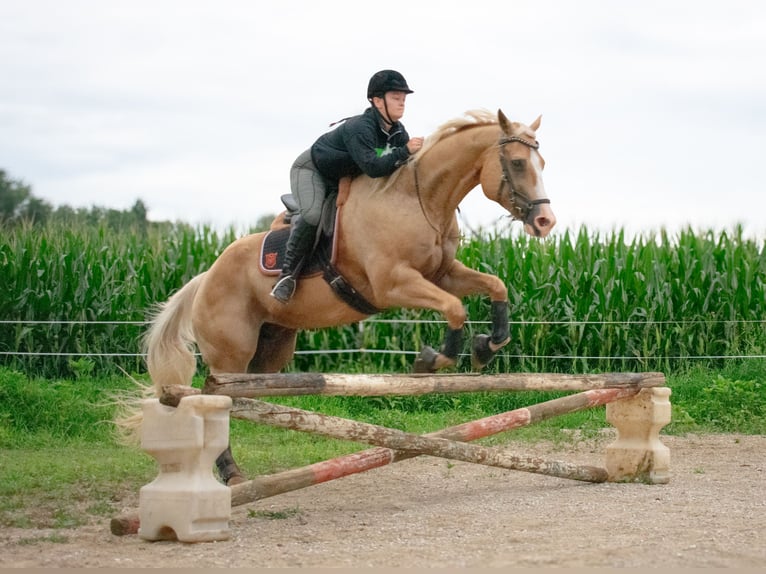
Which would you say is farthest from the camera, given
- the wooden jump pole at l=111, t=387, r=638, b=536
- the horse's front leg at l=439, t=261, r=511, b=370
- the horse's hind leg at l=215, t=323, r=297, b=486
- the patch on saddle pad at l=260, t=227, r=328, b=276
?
the horse's hind leg at l=215, t=323, r=297, b=486

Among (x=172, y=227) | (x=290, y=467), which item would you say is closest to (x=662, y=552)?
(x=290, y=467)

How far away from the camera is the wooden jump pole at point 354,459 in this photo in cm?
511

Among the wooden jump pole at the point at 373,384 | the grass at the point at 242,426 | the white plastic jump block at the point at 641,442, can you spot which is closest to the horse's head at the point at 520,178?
the wooden jump pole at the point at 373,384

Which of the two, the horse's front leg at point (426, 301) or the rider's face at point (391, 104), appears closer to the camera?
the horse's front leg at point (426, 301)

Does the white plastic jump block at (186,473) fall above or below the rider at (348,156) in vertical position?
below

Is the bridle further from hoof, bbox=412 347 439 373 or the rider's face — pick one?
hoof, bbox=412 347 439 373

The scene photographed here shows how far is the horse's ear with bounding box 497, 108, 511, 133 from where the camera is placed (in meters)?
5.91

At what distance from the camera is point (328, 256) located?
641 centimetres

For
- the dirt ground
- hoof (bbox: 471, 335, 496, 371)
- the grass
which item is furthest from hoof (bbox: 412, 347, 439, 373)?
the grass

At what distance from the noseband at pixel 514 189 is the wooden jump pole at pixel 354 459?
1364mm

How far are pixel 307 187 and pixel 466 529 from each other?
241cm

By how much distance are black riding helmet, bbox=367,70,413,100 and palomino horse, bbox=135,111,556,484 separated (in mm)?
384

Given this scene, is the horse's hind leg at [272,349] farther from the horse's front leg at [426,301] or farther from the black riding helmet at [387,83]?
the black riding helmet at [387,83]

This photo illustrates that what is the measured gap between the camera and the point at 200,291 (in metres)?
6.94
